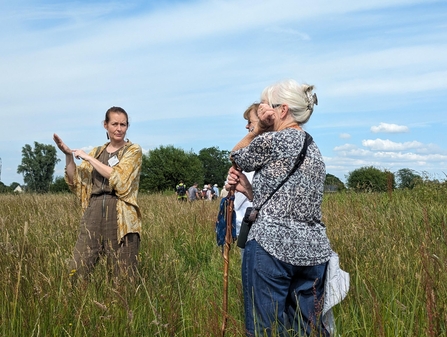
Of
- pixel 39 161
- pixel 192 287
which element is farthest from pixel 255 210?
pixel 39 161

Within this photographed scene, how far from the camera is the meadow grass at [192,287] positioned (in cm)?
282

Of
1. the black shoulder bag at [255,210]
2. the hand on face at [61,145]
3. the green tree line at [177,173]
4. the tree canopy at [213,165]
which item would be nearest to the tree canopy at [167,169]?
the green tree line at [177,173]

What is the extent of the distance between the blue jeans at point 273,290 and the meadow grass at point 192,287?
21cm

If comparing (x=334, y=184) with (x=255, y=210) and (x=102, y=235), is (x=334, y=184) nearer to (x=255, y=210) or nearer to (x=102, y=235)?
(x=102, y=235)

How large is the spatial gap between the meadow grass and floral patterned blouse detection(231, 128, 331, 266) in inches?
15.8

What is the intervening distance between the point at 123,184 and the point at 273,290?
1983 millimetres

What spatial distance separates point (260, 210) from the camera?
263cm

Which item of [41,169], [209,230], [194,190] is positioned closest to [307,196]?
[209,230]

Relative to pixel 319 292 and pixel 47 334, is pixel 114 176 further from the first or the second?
pixel 319 292

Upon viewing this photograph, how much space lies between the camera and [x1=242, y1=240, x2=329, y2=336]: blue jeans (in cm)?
257

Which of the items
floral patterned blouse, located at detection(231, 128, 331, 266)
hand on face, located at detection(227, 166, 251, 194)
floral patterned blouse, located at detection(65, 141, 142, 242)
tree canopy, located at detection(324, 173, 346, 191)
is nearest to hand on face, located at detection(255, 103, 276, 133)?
floral patterned blouse, located at detection(231, 128, 331, 266)

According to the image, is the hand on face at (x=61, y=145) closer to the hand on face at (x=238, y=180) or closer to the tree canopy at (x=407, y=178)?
the hand on face at (x=238, y=180)

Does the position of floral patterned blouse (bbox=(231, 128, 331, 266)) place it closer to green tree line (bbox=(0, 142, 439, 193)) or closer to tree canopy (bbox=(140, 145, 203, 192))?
green tree line (bbox=(0, 142, 439, 193))

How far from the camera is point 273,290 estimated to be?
8.50ft
